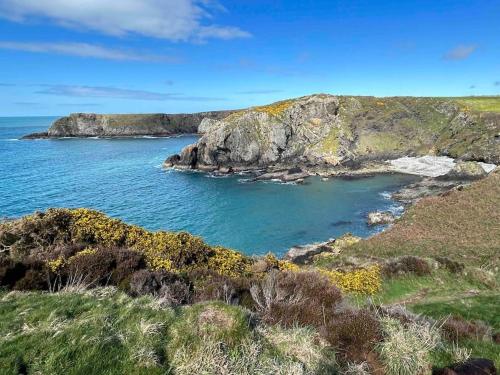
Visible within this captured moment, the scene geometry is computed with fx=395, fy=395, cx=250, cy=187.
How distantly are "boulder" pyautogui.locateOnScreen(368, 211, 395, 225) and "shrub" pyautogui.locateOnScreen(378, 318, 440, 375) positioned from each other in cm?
5426

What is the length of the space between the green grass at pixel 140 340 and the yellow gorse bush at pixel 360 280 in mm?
13583

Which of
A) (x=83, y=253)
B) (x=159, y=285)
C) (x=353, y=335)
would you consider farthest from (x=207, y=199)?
(x=353, y=335)

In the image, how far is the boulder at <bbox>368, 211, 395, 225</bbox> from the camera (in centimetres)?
6234

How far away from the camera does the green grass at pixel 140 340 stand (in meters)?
7.23

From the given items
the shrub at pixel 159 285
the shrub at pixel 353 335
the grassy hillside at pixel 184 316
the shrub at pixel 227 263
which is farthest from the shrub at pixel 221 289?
the shrub at pixel 353 335

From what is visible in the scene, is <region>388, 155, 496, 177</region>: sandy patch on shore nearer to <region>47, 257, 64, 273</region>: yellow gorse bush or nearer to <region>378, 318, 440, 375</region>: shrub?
<region>378, 318, 440, 375</region>: shrub

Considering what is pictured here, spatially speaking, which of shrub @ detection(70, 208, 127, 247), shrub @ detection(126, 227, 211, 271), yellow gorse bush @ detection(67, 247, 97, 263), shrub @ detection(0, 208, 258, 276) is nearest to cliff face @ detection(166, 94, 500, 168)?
shrub @ detection(70, 208, 127, 247)

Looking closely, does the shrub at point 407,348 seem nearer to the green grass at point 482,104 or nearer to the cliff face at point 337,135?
the cliff face at point 337,135

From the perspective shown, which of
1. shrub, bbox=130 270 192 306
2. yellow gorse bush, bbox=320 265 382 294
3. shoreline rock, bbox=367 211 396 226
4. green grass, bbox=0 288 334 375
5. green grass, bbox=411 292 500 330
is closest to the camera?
green grass, bbox=0 288 334 375

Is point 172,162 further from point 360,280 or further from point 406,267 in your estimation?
point 360,280

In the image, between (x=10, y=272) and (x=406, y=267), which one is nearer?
(x=10, y=272)

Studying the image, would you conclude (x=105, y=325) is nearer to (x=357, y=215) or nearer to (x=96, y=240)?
(x=96, y=240)

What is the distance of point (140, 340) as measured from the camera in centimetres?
812

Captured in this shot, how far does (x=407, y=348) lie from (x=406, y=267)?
59.2 ft
